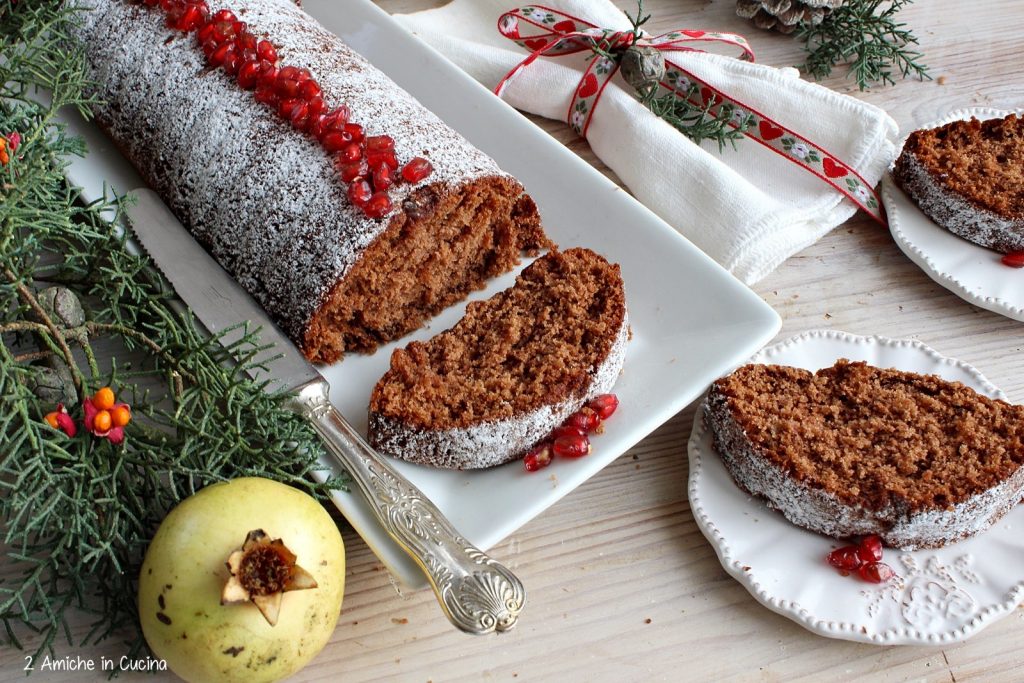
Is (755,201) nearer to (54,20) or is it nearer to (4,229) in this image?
(4,229)

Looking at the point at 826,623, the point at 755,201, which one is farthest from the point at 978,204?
the point at 826,623

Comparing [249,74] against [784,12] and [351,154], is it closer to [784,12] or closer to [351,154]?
[351,154]

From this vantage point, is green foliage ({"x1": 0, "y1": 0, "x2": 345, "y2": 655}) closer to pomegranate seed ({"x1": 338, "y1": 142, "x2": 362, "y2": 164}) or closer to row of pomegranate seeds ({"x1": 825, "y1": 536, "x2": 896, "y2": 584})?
pomegranate seed ({"x1": 338, "y1": 142, "x2": 362, "y2": 164})

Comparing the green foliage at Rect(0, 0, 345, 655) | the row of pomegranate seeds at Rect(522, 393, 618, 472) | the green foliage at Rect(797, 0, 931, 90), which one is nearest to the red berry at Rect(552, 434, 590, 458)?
the row of pomegranate seeds at Rect(522, 393, 618, 472)

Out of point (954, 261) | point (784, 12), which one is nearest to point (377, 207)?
point (954, 261)

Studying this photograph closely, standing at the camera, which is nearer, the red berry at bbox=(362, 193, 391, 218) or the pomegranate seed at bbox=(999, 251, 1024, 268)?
the red berry at bbox=(362, 193, 391, 218)

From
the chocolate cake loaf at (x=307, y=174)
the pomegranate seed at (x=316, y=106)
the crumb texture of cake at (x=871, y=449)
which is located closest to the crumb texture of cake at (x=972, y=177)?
the crumb texture of cake at (x=871, y=449)
